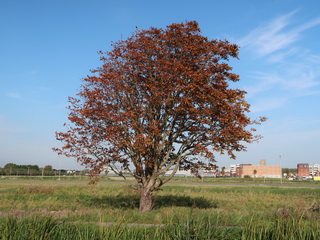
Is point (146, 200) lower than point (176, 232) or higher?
lower

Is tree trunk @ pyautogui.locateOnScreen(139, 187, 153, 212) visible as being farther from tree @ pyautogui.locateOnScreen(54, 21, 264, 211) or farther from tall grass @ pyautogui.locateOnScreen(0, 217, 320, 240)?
tall grass @ pyautogui.locateOnScreen(0, 217, 320, 240)

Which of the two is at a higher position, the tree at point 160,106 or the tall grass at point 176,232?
the tree at point 160,106

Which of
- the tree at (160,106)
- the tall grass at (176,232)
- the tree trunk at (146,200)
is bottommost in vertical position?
the tree trunk at (146,200)

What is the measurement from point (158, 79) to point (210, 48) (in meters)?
3.10

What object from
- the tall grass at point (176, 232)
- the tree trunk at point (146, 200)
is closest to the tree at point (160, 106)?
the tree trunk at point (146, 200)

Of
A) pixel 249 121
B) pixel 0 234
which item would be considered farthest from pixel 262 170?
pixel 0 234

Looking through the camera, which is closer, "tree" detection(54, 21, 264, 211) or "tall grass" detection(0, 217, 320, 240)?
"tall grass" detection(0, 217, 320, 240)

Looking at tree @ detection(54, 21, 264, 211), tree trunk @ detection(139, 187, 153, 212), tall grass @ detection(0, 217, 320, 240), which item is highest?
tree @ detection(54, 21, 264, 211)

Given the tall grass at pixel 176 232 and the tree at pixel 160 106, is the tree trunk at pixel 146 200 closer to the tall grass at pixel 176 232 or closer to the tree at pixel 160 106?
the tree at pixel 160 106

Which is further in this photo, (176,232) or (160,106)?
(160,106)

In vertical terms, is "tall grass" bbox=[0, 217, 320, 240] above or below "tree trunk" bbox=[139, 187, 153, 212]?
above

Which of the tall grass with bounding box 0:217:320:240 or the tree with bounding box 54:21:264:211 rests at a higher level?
the tree with bounding box 54:21:264:211

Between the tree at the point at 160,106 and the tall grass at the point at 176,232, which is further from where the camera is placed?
the tree at the point at 160,106

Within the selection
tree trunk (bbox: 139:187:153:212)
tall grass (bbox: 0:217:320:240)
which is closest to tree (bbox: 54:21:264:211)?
tree trunk (bbox: 139:187:153:212)
